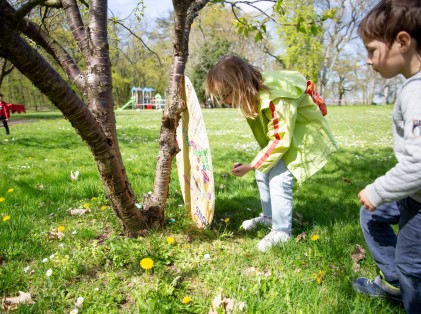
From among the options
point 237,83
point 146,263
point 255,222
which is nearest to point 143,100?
point 255,222

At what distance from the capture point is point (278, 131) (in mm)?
2326

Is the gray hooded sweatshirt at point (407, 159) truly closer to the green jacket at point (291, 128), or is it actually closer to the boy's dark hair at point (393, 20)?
the boy's dark hair at point (393, 20)

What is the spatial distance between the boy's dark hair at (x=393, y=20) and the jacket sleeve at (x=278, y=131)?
93 cm

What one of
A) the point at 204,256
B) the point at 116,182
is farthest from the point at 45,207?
the point at 204,256

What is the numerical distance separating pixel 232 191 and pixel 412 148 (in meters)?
2.79

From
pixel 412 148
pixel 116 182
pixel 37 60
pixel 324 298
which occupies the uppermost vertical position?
pixel 37 60

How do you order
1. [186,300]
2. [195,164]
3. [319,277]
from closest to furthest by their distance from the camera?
[186,300]
[319,277]
[195,164]

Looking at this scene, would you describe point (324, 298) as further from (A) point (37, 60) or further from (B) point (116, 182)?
(A) point (37, 60)

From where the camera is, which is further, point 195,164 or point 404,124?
point 195,164

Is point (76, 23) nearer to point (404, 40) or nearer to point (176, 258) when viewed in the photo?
point (176, 258)

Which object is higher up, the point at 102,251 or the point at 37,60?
the point at 37,60

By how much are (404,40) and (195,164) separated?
1.82 metres

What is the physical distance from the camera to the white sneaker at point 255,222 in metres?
2.83

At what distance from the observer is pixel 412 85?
4.21ft
